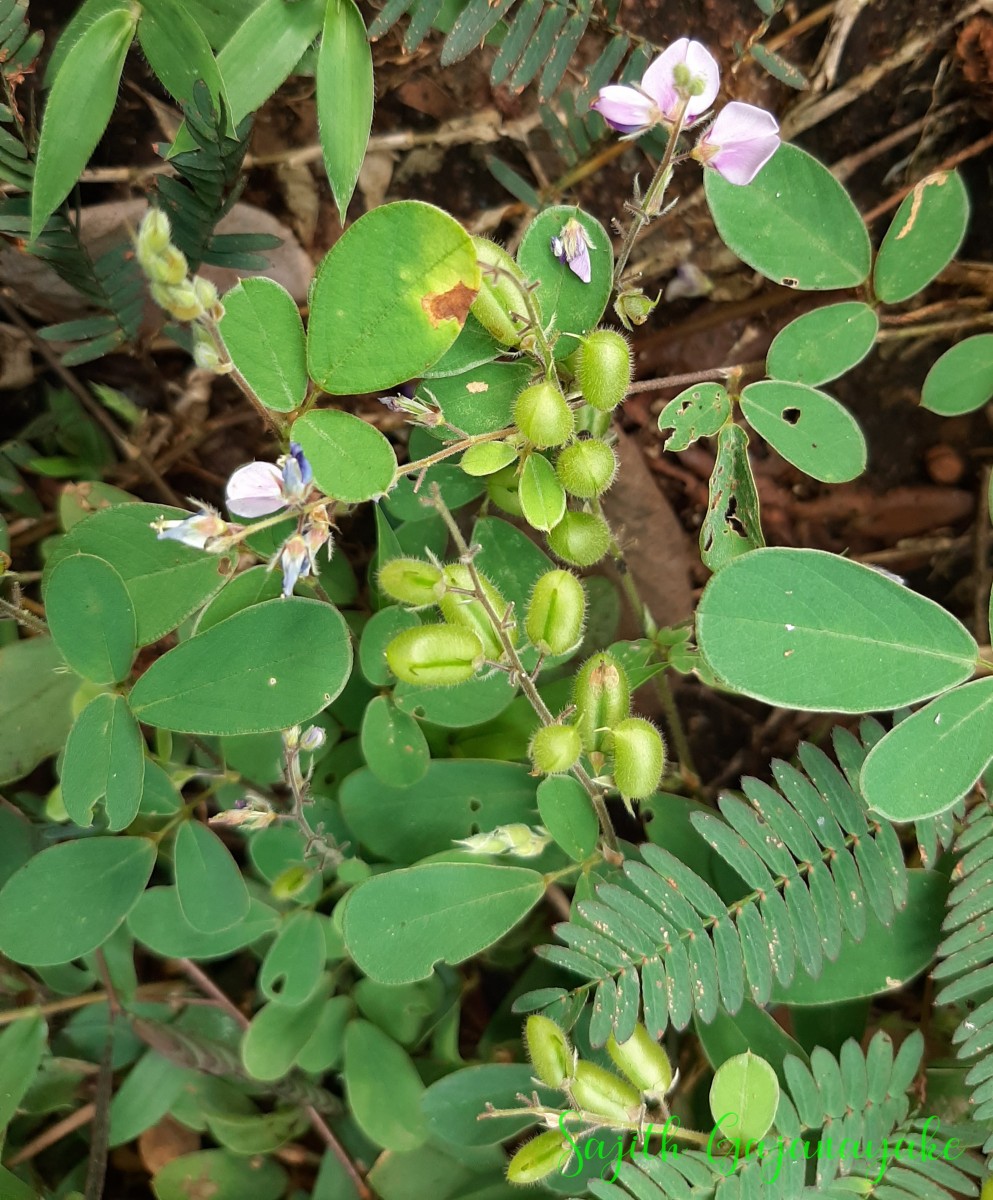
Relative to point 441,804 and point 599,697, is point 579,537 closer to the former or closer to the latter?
point 599,697

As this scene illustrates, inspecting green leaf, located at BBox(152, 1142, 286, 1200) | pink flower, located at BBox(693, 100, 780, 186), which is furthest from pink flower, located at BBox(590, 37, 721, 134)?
green leaf, located at BBox(152, 1142, 286, 1200)

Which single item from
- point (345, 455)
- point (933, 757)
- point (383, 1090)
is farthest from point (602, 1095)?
point (345, 455)

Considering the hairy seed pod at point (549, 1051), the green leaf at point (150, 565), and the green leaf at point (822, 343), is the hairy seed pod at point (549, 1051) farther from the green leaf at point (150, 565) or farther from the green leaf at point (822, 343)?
the green leaf at point (822, 343)

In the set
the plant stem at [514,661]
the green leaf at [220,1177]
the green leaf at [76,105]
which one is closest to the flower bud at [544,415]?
the plant stem at [514,661]

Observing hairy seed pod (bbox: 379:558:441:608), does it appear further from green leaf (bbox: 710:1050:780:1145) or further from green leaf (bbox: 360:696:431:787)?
green leaf (bbox: 710:1050:780:1145)

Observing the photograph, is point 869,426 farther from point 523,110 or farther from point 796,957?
point 796,957

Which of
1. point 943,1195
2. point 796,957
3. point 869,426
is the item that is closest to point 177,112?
point 869,426
